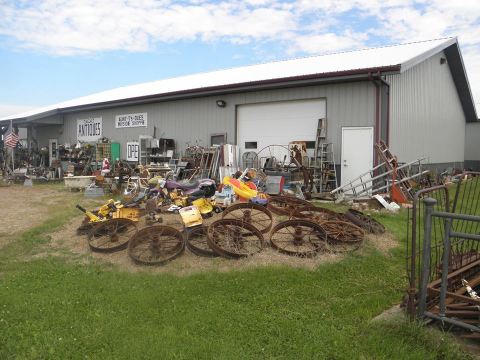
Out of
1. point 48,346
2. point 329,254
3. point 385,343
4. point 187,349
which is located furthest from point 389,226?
point 48,346

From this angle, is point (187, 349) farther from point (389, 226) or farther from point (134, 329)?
point (389, 226)

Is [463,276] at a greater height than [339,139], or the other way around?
[339,139]

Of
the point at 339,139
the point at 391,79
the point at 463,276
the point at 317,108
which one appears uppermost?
the point at 391,79

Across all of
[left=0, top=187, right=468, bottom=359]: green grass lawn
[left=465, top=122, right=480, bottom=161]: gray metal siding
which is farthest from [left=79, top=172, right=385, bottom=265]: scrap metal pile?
[left=465, top=122, right=480, bottom=161]: gray metal siding

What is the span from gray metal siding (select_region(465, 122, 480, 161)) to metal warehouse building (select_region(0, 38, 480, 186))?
13.7ft

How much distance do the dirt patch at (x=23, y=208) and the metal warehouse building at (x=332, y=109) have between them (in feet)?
17.8

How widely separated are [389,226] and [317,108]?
19.4 ft

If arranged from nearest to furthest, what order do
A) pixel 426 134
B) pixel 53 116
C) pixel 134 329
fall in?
pixel 134 329
pixel 426 134
pixel 53 116

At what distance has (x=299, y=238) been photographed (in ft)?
20.3

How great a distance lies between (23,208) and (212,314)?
8.60 m

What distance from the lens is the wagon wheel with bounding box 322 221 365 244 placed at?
6.33 m

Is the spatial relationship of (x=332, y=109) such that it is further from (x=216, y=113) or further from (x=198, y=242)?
(x=198, y=242)

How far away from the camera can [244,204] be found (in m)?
7.39

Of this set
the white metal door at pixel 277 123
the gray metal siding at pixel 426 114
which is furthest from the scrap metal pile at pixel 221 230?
the gray metal siding at pixel 426 114
